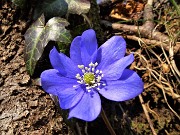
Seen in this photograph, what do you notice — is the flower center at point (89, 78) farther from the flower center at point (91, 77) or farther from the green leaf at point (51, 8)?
the green leaf at point (51, 8)

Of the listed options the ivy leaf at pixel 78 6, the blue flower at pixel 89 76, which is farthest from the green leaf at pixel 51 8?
the blue flower at pixel 89 76

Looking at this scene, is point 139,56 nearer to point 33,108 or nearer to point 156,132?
point 156,132

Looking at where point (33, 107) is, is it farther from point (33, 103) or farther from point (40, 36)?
point (40, 36)

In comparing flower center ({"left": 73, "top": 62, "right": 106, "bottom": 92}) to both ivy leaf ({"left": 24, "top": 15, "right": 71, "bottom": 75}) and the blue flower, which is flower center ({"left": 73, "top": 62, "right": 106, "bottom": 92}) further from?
ivy leaf ({"left": 24, "top": 15, "right": 71, "bottom": 75})

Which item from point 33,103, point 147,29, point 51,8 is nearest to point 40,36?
point 51,8

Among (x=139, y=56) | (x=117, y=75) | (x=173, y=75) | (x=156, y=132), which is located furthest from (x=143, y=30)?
(x=117, y=75)

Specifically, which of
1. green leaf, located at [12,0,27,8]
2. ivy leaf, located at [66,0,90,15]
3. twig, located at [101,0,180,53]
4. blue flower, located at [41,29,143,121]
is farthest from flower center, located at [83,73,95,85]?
twig, located at [101,0,180,53]
